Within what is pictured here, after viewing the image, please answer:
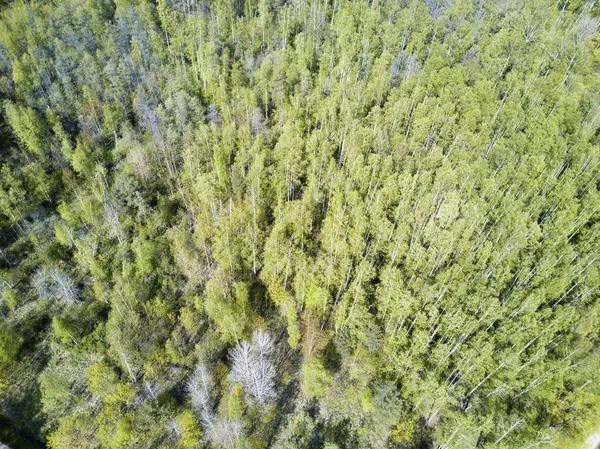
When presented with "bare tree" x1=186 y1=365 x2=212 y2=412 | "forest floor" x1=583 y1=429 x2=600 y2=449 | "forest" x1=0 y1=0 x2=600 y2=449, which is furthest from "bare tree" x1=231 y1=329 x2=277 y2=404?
"forest floor" x1=583 y1=429 x2=600 y2=449

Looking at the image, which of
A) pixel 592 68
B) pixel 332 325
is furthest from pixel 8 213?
pixel 592 68

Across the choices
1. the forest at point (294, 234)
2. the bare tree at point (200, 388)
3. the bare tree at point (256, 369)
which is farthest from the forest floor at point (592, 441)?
the bare tree at point (200, 388)

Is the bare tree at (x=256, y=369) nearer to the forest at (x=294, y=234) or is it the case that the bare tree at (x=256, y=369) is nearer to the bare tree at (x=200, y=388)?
the forest at (x=294, y=234)

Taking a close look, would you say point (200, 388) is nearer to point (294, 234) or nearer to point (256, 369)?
point (256, 369)

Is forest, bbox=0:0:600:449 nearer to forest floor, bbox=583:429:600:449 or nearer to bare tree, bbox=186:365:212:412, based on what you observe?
bare tree, bbox=186:365:212:412

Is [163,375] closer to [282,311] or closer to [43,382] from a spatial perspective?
[43,382]
